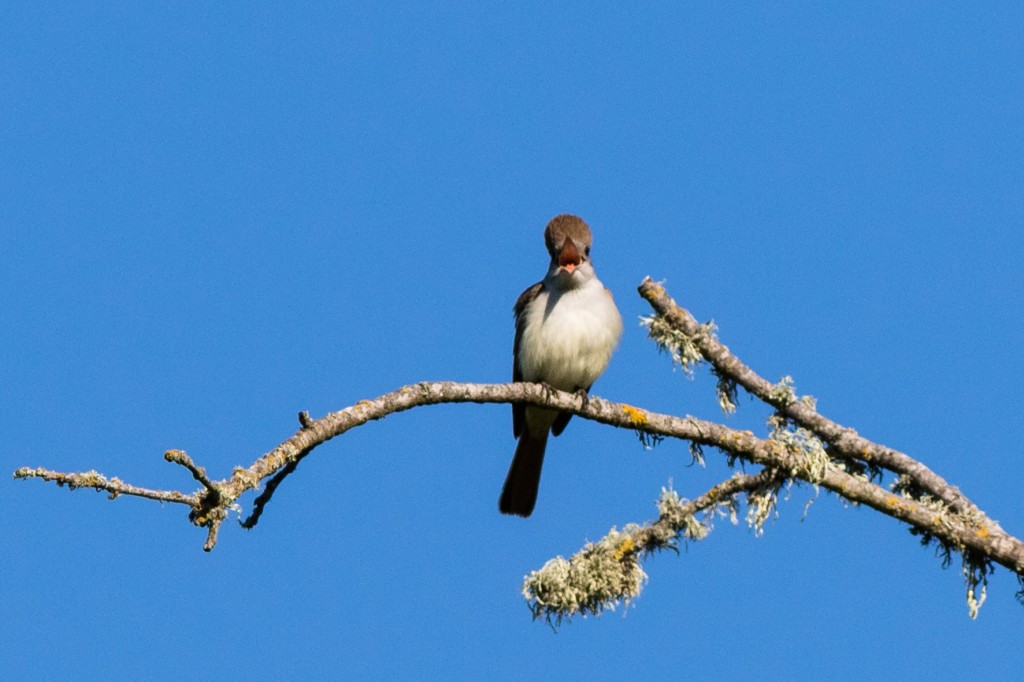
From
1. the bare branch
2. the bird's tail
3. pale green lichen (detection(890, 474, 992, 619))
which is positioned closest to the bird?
the bird's tail

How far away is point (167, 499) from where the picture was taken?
13.1ft

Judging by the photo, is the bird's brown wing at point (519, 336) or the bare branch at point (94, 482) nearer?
the bare branch at point (94, 482)

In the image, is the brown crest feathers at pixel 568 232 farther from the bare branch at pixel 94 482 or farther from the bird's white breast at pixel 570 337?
the bare branch at pixel 94 482

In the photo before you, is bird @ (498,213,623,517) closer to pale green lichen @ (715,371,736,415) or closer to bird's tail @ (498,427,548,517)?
bird's tail @ (498,427,548,517)

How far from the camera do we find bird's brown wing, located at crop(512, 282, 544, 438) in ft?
26.2

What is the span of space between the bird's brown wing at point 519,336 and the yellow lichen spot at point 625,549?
2.39m

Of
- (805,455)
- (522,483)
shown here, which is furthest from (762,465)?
(522,483)

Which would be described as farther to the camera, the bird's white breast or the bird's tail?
→ the bird's tail

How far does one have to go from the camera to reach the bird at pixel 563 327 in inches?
295

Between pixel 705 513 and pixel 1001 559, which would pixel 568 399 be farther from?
pixel 1001 559

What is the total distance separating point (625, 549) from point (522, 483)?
2.38 metres

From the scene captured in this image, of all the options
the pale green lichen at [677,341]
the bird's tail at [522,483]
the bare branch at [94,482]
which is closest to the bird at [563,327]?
the bird's tail at [522,483]

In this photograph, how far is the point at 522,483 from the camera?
7.94m

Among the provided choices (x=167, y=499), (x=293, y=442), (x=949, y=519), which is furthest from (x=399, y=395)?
(x=949, y=519)
